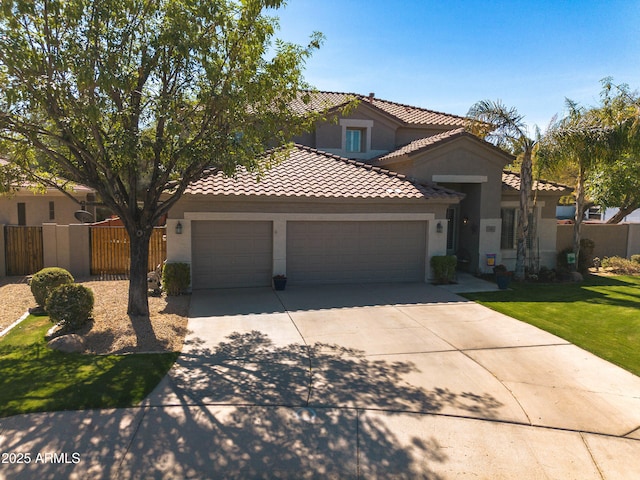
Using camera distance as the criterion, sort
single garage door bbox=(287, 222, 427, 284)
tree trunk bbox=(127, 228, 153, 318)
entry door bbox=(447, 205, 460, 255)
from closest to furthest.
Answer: tree trunk bbox=(127, 228, 153, 318) → single garage door bbox=(287, 222, 427, 284) → entry door bbox=(447, 205, 460, 255)

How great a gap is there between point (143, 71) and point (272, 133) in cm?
265

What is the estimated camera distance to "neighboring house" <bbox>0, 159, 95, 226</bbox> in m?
20.4

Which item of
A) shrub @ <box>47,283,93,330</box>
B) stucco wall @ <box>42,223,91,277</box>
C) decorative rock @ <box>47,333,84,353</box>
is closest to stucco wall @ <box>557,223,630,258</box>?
shrub @ <box>47,283,93,330</box>

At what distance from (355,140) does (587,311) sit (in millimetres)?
12030

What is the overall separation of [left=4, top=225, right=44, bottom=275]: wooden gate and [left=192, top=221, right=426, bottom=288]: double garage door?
6.25m

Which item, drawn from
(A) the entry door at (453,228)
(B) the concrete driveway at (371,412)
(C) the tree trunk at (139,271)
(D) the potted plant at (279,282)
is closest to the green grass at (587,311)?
(B) the concrete driveway at (371,412)

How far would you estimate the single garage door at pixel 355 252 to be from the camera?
13664mm

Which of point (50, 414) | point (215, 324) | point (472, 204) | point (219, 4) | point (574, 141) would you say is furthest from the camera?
point (472, 204)

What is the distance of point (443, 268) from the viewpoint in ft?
46.4

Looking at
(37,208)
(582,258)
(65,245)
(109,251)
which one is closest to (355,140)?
(582,258)

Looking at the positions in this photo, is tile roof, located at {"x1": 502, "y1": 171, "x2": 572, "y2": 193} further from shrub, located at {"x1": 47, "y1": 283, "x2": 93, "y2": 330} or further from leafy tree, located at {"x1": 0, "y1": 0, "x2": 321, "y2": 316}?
shrub, located at {"x1": 47, "y1": 283, "x2": 93, "y2": 330}

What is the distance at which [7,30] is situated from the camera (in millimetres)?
7305

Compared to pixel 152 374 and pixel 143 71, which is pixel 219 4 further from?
pixel 152 374

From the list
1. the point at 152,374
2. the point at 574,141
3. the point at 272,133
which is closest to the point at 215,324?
the point at 152,374
